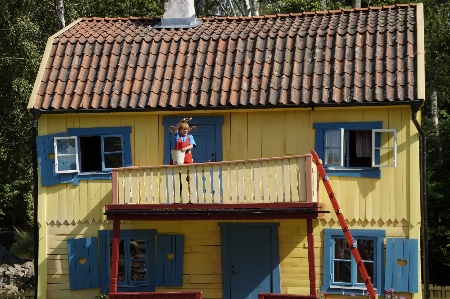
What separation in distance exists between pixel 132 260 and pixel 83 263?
1.05 m

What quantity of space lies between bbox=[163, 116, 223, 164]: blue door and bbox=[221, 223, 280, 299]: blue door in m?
1.51

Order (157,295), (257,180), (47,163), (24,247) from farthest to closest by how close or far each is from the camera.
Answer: (24,247)
(47,163)
(157,295)
(257,180)

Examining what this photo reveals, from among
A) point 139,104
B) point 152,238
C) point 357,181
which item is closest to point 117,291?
point 152,238

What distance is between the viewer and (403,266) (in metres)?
17.4

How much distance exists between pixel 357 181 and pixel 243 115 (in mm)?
2725

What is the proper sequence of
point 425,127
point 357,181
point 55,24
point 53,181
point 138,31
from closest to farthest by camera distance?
point 357,181 < point 53,181 < point 138,31 < point 425,127 < point 55,24

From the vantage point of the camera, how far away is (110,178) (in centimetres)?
1856

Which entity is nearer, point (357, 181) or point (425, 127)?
point (357, 181)

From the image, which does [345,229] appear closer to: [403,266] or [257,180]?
[403,266]

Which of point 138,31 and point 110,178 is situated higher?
point 138,31

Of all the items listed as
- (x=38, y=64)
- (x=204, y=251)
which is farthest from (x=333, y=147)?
(x=38, y=64)

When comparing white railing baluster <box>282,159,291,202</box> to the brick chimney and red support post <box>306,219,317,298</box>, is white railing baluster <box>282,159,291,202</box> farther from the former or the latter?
the brick chimney

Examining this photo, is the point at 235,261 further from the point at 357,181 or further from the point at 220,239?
the point at 357,181

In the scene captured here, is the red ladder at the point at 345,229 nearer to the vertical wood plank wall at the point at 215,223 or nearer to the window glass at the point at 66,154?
the vertical wood plank wall at the point at 215,223
